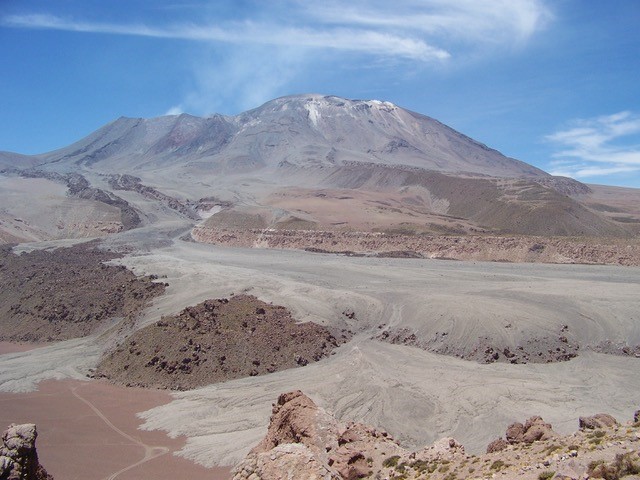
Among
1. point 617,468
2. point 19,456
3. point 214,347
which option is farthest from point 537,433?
point 214,347

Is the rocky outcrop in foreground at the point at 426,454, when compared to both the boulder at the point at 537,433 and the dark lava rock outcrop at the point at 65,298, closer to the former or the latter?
the boulder at the point at 537,433

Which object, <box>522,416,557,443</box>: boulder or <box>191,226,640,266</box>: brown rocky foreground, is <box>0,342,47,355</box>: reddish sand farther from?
<box>191,226,640,266</box>: brown rocky foreground

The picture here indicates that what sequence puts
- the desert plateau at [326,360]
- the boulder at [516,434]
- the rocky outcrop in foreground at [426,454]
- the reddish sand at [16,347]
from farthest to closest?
the reddish sand at [16,347], the boulder at [516,434], the desert plateau at [326,360], the rocky outcrop in foreground at [426,454]

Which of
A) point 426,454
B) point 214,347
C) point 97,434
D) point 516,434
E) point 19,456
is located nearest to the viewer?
point 19,456

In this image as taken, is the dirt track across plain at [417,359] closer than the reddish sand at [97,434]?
No

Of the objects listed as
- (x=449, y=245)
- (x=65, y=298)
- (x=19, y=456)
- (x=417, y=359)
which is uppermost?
(x=449, y=245)

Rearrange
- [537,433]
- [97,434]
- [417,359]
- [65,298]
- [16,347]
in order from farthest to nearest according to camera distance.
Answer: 1. [65,298]
2. [16,347]
3. [417,359]
4. [97,434]
5. [537,433]

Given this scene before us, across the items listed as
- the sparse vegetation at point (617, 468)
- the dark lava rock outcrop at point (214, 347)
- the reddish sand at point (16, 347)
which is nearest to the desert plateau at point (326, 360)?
the sparse vegetation at point (617, 468)

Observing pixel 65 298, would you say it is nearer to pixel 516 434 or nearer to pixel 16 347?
pixel 16 347
